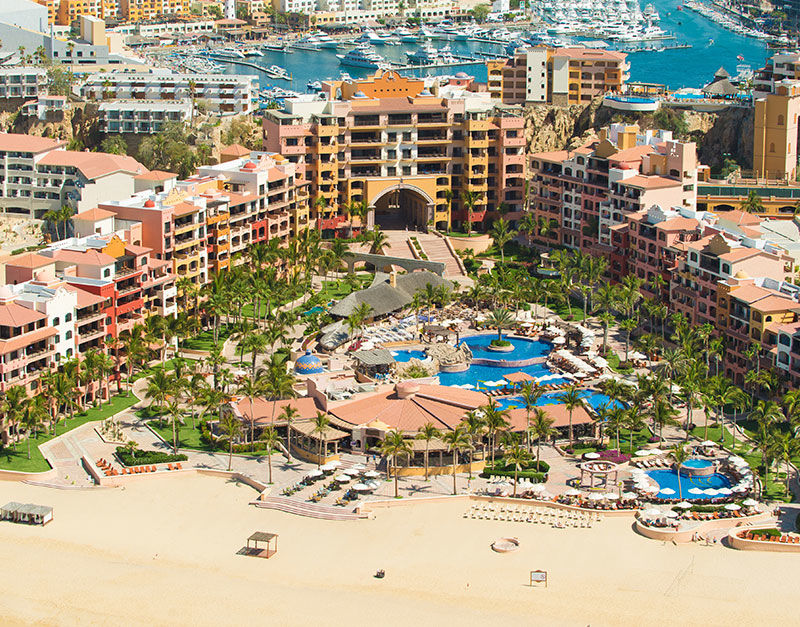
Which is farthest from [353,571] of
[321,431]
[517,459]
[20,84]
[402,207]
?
[20,84]

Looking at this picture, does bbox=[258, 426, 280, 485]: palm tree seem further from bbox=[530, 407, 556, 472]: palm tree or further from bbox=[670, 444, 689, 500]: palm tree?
bbox=[670, 444, 689, 500]: palm tree

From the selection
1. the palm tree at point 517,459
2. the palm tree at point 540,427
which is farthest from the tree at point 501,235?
the palm tree at point 517,459

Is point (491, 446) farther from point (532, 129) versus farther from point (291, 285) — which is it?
point (532, 129)

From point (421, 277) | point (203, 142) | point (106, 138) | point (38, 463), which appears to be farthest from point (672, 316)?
point (106, 138)

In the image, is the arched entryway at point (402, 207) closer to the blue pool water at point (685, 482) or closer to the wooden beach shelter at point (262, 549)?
the blue pool water at point (685, 482)

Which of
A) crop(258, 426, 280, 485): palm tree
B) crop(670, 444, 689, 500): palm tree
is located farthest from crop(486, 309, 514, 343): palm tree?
crop(670, 444, 689, 500): palm tree

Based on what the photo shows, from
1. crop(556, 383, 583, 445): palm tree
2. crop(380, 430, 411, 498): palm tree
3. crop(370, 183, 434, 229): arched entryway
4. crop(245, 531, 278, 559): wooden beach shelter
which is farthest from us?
crop(370, 183, 434, 229): arched entryway
